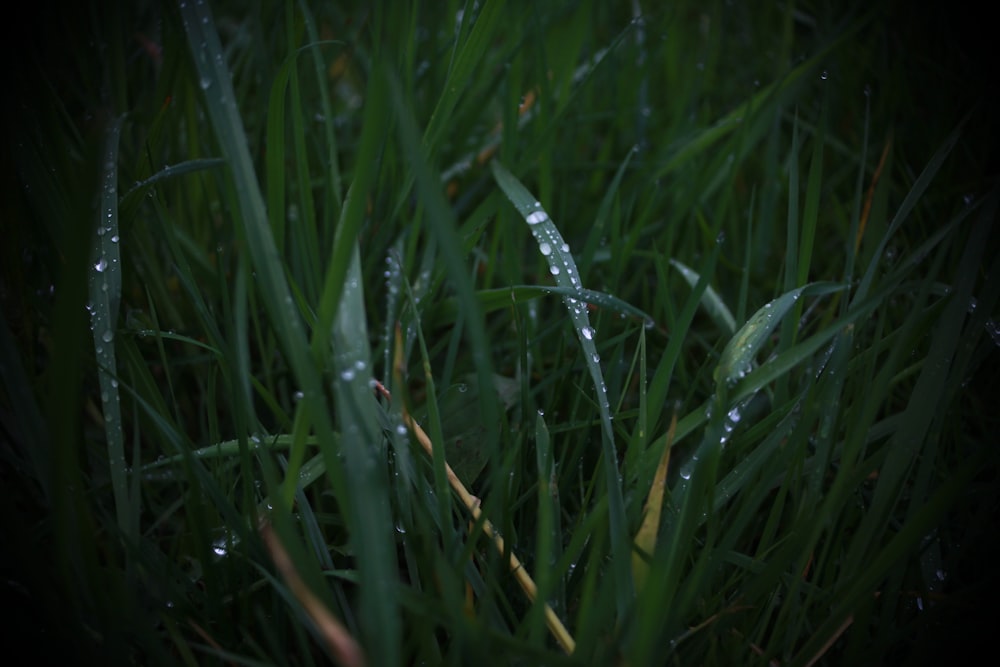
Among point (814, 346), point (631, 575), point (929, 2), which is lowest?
point (631, 575)

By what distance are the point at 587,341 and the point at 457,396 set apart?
19cm

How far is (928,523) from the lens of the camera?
56 centimetres

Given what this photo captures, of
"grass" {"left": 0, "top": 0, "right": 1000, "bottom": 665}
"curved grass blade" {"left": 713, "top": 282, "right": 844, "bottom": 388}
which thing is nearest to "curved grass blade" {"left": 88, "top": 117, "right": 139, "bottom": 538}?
"grass" {"left": 0, "top": 0, "right": 1000, "bottom": 665}

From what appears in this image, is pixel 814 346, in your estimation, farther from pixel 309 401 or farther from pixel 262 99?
pixel 262 99

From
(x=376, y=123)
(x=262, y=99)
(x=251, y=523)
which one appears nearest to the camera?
(x=376, y=123)

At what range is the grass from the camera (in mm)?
531

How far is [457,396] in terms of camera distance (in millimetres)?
831

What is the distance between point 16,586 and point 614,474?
56cm

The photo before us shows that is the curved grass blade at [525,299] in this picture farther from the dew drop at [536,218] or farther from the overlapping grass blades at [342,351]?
the overlapping grass blades at [342,351]

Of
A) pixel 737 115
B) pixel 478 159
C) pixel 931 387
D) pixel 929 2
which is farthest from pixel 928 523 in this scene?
pixel 929 2

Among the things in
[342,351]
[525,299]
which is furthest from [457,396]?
[342,351]

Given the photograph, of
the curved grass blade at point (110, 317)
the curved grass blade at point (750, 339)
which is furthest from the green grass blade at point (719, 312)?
the curved grass blade at point (110, 317)

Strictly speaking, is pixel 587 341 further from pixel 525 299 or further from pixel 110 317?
pixel 110 317

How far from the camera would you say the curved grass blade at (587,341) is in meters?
0.57
